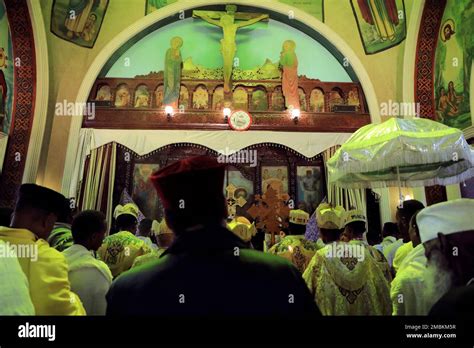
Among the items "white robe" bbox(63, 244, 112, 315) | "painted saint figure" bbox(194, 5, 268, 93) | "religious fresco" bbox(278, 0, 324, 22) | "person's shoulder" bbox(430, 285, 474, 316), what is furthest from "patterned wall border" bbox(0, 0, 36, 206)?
"person's shoulder" bbox(430, 285, 474, 316)

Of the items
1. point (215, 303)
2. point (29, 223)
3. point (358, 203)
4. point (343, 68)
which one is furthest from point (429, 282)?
point (343, 68)

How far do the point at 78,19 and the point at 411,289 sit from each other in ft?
31.2

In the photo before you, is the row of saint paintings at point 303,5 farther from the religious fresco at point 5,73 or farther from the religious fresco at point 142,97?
the religious fresco at point 5,73

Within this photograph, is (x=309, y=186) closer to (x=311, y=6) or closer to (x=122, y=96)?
(x=311, y=6)

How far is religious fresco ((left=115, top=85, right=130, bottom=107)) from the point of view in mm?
9383

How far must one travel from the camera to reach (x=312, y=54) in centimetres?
1005

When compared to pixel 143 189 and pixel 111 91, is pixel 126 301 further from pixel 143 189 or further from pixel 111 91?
pixel 111 91

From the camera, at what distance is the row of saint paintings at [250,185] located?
889 cm

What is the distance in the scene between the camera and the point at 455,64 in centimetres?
794

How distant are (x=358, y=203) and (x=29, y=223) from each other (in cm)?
749

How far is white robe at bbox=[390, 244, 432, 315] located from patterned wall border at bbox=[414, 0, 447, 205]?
21.7 feet

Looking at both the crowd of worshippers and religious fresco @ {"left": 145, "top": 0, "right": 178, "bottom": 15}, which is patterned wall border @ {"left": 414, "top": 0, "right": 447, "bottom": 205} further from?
the crowd of worshippers

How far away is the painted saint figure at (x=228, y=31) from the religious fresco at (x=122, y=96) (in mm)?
2414

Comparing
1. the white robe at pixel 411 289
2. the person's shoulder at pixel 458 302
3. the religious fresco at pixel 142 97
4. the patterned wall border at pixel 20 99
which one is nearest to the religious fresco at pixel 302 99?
the religious fresco at pixel 142 97
